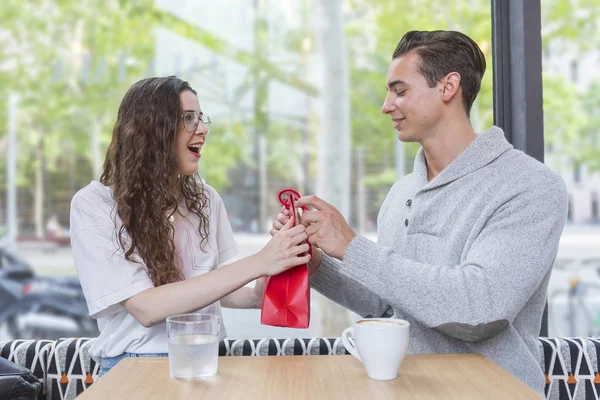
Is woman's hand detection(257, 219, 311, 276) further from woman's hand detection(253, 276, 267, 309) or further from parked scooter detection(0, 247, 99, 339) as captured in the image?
parked scooter detection(0, 247, 99, 339)

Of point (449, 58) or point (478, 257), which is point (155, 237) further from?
point (449, 58)

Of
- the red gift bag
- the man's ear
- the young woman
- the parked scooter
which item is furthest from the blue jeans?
the parked scooter

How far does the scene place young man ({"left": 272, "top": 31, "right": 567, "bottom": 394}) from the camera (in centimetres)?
127

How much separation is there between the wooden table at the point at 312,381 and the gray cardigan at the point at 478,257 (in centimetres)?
11

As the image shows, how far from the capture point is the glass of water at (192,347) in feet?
3.59

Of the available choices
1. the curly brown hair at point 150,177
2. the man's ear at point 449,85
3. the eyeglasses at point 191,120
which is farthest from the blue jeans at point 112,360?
the man's ear at point 449,85

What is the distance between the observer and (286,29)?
2504 millimetres

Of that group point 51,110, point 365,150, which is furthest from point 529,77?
point 51,110

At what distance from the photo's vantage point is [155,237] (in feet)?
4.85

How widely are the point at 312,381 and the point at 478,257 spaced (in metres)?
0.45

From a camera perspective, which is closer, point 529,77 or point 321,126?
point 529,77

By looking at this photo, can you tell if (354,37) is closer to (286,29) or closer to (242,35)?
(286,29)

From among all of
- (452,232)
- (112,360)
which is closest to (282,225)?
(452,232)

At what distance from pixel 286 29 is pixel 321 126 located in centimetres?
42
